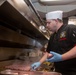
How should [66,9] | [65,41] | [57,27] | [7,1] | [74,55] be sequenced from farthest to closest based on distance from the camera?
[66,9] → [57,27] → [65,41] → [74,55] → [7,1]

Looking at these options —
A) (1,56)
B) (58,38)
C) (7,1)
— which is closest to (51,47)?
(58,38)

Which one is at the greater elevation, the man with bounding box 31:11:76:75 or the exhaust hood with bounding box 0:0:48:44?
the exhaust hood with bounding box 0:0:48:44

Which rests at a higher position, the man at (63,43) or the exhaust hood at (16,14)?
the exhaust hood at (16,14)

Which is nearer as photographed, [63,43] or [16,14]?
[16,14]

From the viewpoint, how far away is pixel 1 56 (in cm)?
235

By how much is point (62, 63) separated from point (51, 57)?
0.28m

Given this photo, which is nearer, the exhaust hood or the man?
the exhaust hood

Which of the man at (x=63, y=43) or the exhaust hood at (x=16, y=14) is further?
the man at (x=63, y=43)

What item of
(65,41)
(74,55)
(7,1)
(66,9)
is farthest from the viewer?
(66,9)

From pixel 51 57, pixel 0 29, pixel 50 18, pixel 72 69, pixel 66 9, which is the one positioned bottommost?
pixel 72 69

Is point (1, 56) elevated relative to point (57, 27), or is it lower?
lower

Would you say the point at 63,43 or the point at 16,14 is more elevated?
the point at 16,14

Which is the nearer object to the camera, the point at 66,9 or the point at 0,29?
the point at 0,29

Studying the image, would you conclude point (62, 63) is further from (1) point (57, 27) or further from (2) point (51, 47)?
(1) point (57, 27)
